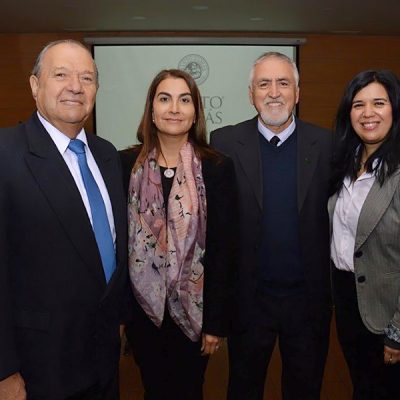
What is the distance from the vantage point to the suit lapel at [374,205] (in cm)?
190

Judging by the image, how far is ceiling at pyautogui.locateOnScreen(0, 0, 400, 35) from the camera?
5.65 m

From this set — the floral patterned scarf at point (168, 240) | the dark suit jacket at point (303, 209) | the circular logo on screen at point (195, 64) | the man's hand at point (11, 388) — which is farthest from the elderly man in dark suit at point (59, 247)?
the circular logo on screen at point (195, 64)

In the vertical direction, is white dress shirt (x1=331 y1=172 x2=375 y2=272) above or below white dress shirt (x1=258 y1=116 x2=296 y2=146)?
below

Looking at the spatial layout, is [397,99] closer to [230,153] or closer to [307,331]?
[230,153]

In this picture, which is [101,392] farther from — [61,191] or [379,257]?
[379,257]

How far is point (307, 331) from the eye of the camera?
222 cm

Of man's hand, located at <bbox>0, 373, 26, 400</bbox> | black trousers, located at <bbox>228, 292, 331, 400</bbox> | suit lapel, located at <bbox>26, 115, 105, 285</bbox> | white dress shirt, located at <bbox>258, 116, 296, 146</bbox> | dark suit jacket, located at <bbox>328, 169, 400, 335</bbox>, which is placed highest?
white dress shirt, located at <bbox>258, 116, 296, 146</bbox>

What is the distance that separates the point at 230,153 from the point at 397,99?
70 centimetres

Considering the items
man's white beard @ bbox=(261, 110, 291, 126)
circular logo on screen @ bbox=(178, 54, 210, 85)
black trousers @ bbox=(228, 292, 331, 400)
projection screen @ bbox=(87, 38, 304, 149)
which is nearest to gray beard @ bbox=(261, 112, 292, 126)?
man's white beard @ bbox=(261, 110, 291, 126)

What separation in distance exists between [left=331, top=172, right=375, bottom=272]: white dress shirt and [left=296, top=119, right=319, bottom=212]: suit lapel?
142 mm

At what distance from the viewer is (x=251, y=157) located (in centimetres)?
219

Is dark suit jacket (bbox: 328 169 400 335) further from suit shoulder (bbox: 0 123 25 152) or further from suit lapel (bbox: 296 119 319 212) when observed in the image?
suit shoulder (bbox: 0 123 25 152)

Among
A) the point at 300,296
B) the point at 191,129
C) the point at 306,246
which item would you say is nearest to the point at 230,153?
the point at 191,129

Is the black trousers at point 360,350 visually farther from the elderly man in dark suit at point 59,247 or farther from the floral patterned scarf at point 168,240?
the elderly man in dark suit at point 59,247
